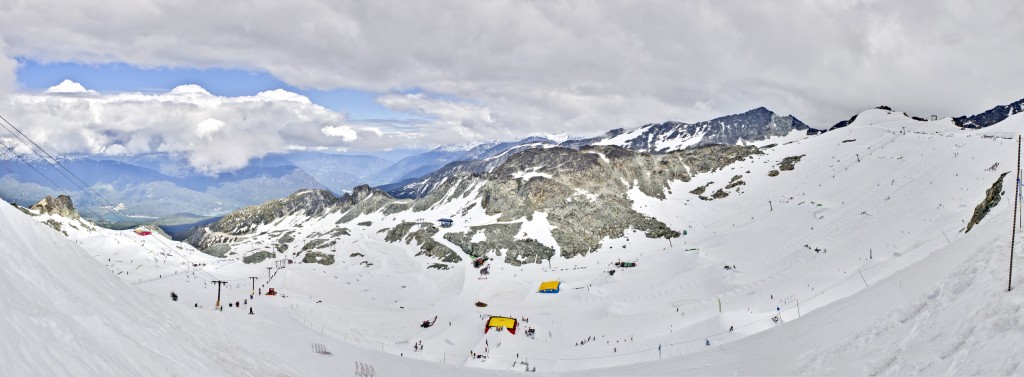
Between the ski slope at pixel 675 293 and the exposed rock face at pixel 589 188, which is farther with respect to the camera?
the exposed rock face at pixel 589 188

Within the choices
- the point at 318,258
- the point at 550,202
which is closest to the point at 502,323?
the point at 550,202

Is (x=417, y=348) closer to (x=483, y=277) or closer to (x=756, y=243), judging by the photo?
(x=483, y=277)

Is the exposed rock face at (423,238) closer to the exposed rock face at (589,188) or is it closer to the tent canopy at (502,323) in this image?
the exposed rock face at (589,188)

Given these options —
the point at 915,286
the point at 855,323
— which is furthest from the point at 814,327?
Result: the point at 915,286

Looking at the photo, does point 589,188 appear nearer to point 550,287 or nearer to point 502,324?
point 550,287

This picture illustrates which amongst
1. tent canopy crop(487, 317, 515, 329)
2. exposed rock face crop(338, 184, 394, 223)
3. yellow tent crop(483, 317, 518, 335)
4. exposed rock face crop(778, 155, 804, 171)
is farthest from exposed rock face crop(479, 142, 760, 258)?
yellow tent crop(483, 317, 518, 335)

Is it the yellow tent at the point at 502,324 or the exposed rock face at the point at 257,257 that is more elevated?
the exposed rock face at the point at 257,257

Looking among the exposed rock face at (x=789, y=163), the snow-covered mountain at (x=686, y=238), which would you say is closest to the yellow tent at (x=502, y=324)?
the snow-covered mountain at (x=686, y=238)
